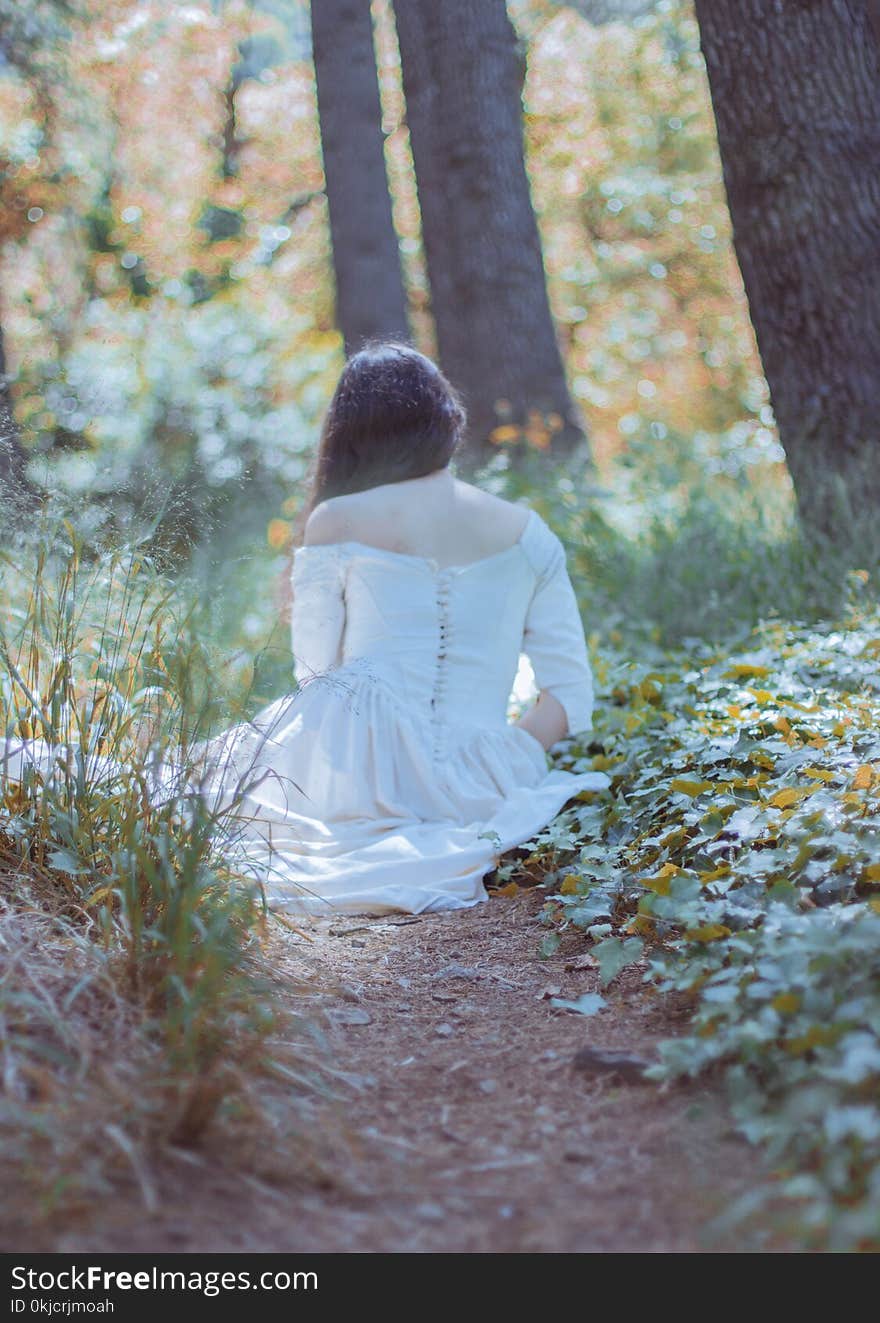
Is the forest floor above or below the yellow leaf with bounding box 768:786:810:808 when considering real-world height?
below

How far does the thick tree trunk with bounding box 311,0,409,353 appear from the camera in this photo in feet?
26.3

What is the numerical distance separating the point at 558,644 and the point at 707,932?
5.47 feet

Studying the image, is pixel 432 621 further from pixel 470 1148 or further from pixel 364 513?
pixel 470 1148

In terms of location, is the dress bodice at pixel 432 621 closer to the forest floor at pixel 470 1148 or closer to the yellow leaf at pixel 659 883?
the forest floor at pixel 470 1148

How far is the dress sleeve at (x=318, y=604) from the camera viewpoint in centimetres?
344

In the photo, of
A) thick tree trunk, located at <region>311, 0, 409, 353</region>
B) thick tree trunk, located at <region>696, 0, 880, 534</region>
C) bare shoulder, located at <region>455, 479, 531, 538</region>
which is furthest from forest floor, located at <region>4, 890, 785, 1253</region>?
thick tree trunk, located at <region>311, 0, 409, 353</region>

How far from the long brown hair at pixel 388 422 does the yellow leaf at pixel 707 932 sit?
5.73 ft

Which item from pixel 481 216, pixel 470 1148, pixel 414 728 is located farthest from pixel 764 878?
pixel 481 216

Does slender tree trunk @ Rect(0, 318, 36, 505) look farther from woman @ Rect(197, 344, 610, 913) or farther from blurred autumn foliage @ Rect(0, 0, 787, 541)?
blurred autumn foliage @ Rect(0, 0, 787, 541)

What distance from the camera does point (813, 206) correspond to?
4.69 m

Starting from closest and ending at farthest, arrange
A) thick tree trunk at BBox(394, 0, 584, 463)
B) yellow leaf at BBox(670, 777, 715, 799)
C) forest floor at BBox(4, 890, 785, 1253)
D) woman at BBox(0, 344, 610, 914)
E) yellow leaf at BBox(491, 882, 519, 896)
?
forest floor at BBox(4, 890, 785, 1253), yellow leaf at BBox(670, 777, 715, 799), yellow leaf at BBox(491, 882, 519, 896), woman at BBox(0, 344, 610, 914), thick tree trunk at BBox(394, 0, 584, 463)

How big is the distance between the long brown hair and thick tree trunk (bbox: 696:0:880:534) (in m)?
1.85
